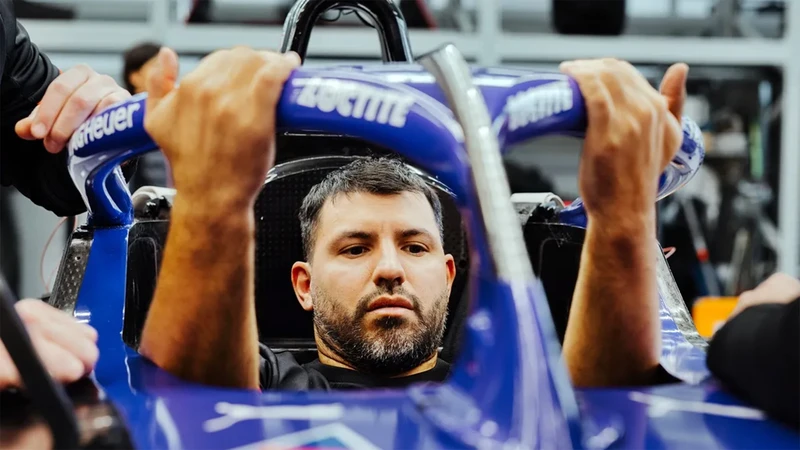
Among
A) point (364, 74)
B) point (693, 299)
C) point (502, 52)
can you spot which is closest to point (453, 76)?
point (364, 74)

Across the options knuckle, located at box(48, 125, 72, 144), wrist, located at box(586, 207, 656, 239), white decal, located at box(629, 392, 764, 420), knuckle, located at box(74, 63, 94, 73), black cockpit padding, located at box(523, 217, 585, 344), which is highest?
knuckle, located at box(74, 63, 94, 73)

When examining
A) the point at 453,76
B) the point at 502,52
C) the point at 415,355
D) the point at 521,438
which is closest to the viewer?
the point at 521,438

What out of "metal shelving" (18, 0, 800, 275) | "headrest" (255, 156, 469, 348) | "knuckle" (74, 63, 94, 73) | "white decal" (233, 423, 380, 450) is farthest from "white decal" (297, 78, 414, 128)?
"metal shelving" (18, 0, 800, 275)

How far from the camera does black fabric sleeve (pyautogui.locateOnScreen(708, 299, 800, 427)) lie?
0.55 metres

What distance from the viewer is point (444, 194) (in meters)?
1.20

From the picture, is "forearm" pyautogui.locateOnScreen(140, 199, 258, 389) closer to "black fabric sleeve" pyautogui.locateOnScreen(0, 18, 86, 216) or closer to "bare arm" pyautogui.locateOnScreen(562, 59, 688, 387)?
"bare arm" pyautogui.locateOnScreen(562, 59, 688, 387)

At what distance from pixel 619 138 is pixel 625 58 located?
2.60m

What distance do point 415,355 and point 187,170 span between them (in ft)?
1.38

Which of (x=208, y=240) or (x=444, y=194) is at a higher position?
(x=208, y=240)

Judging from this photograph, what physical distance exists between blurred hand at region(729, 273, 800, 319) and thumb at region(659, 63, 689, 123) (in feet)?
0.51

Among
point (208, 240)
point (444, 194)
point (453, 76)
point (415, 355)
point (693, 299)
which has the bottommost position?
point (693, 299)

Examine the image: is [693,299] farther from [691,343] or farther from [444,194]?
[691,343]

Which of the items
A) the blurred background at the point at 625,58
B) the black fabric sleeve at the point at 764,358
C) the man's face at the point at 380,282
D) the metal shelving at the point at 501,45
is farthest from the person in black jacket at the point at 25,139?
the metal shelving at the point at 501,45

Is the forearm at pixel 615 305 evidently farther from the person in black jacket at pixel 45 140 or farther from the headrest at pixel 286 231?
the headrest at pixel 286 231
